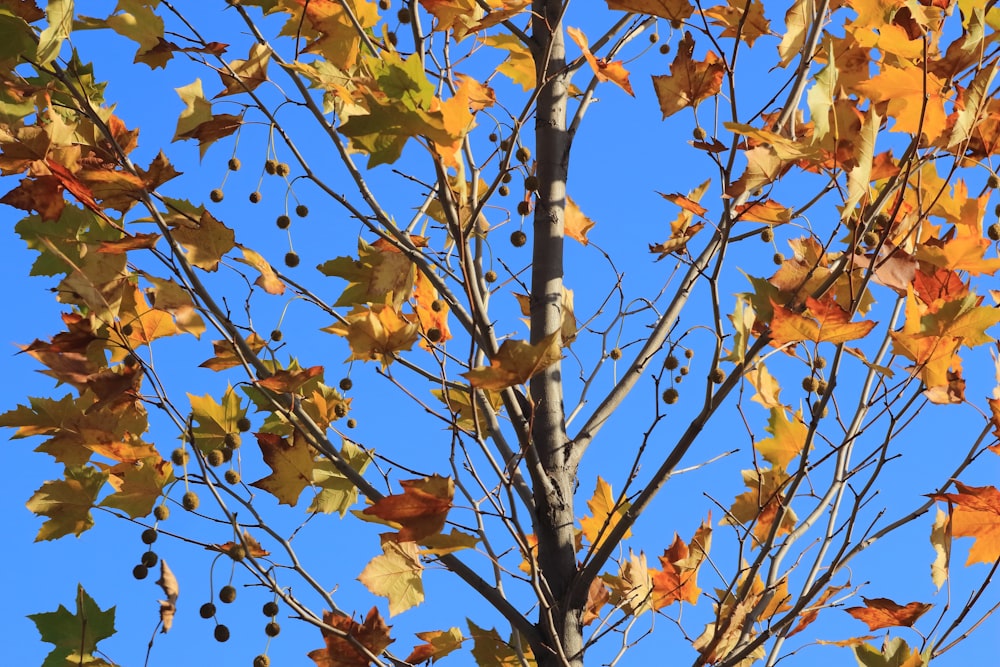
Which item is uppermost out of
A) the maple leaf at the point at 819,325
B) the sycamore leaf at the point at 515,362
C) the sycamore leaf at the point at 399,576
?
the maple leaf at the point at 819,325

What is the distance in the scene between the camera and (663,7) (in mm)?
1885

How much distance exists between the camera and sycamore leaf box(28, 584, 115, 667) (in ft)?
6.31

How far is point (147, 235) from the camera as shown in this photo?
194cm

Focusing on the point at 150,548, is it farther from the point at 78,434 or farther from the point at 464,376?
the point at 464,376

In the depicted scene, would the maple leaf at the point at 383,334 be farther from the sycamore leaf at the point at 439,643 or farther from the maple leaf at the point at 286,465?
the sycamore leaf at the point at 439,643

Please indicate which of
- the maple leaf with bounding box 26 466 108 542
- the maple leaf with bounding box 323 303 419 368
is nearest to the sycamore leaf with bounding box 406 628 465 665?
the maple leaf with bounding box 323 303 419 368

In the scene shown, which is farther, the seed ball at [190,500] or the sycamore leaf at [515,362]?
the seed ball at [190,500]

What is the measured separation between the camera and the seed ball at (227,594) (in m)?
2.12

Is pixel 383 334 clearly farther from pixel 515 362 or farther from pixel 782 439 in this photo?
pixel 782 439

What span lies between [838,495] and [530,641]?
80cm

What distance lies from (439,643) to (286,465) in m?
0.52

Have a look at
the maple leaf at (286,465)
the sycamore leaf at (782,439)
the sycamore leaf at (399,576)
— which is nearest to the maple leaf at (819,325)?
the sycamore leaf at (782,439)

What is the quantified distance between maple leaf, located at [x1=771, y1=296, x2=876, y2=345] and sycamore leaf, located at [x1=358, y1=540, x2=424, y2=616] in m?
0.87

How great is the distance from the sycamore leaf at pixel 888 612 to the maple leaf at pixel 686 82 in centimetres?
111
